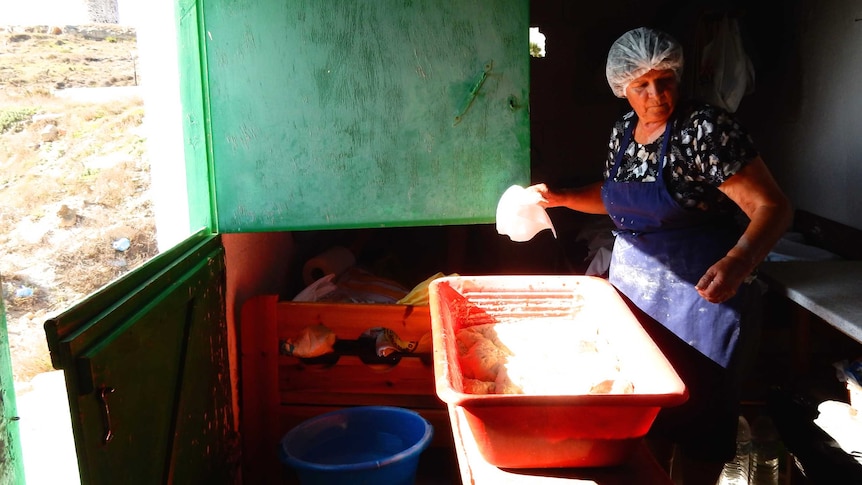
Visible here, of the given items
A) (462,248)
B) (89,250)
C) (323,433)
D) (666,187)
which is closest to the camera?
(89,250)

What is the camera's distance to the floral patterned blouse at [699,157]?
7.34ft

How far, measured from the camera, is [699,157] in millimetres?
2293

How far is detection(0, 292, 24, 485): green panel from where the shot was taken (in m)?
1.45

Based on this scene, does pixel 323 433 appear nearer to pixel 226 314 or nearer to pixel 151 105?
pixel 226 314

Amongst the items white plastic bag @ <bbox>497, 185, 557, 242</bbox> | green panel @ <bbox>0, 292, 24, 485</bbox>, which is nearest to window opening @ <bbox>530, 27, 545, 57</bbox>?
white plastic bag @ <bbox>497, 185, 557, 242</bbox>

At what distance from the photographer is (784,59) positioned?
171 inches

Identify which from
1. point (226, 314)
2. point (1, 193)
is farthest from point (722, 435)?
point (1, 193)

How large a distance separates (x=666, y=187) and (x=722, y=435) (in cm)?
93

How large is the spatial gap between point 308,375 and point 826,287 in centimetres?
216

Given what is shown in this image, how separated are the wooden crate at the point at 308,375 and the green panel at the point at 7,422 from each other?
141cm

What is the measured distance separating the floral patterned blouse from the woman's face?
6 centimetres

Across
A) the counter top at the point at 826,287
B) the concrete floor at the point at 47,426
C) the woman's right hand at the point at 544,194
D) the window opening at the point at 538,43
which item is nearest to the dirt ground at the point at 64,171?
the concrete floor at the point at 47,426

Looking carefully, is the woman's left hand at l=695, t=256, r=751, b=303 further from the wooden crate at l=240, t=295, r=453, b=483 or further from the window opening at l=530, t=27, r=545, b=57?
the window opening at l=530, t=27, r=545, b=57

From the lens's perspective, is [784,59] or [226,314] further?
[784,59]
